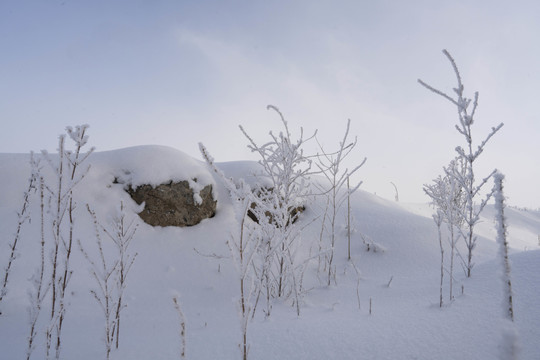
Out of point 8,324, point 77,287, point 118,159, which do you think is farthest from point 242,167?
point 8,324

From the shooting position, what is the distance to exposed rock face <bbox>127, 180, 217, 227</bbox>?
16.7 ft

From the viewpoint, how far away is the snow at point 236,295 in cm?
172

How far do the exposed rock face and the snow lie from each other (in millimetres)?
131

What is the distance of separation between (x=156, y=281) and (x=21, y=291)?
4.72 ft

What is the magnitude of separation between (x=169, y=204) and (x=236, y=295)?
2315 mm

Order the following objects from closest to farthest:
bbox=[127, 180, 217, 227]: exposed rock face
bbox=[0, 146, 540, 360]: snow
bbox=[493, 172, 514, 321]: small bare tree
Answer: bbox=[493, 172, 514, 321]: small bare tree, bbox=[0, 146, 540, 360]: snow, bbox=[127, 180, 217, 227]: exposed rock face

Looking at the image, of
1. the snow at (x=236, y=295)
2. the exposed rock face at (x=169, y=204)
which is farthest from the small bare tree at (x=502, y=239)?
the exposed rock face at (x=169, y=204)

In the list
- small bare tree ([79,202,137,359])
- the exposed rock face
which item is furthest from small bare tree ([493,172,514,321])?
the exposed rock face

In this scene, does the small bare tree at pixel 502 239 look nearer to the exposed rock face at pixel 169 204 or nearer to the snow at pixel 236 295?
the snow at pixel 236 295

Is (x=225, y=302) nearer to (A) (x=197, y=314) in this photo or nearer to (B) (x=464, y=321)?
(A) (x=197, y=314)

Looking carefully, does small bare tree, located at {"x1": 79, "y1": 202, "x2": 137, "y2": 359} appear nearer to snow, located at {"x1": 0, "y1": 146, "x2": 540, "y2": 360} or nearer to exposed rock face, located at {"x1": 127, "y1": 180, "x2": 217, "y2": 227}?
snow, located at {"x1": 0, "y1": 146, "x2": 540, "y2": 360}

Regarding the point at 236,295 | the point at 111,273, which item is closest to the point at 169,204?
the point at 236,295

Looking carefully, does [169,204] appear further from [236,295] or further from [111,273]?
[111,273]

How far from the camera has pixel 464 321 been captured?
1801mm
